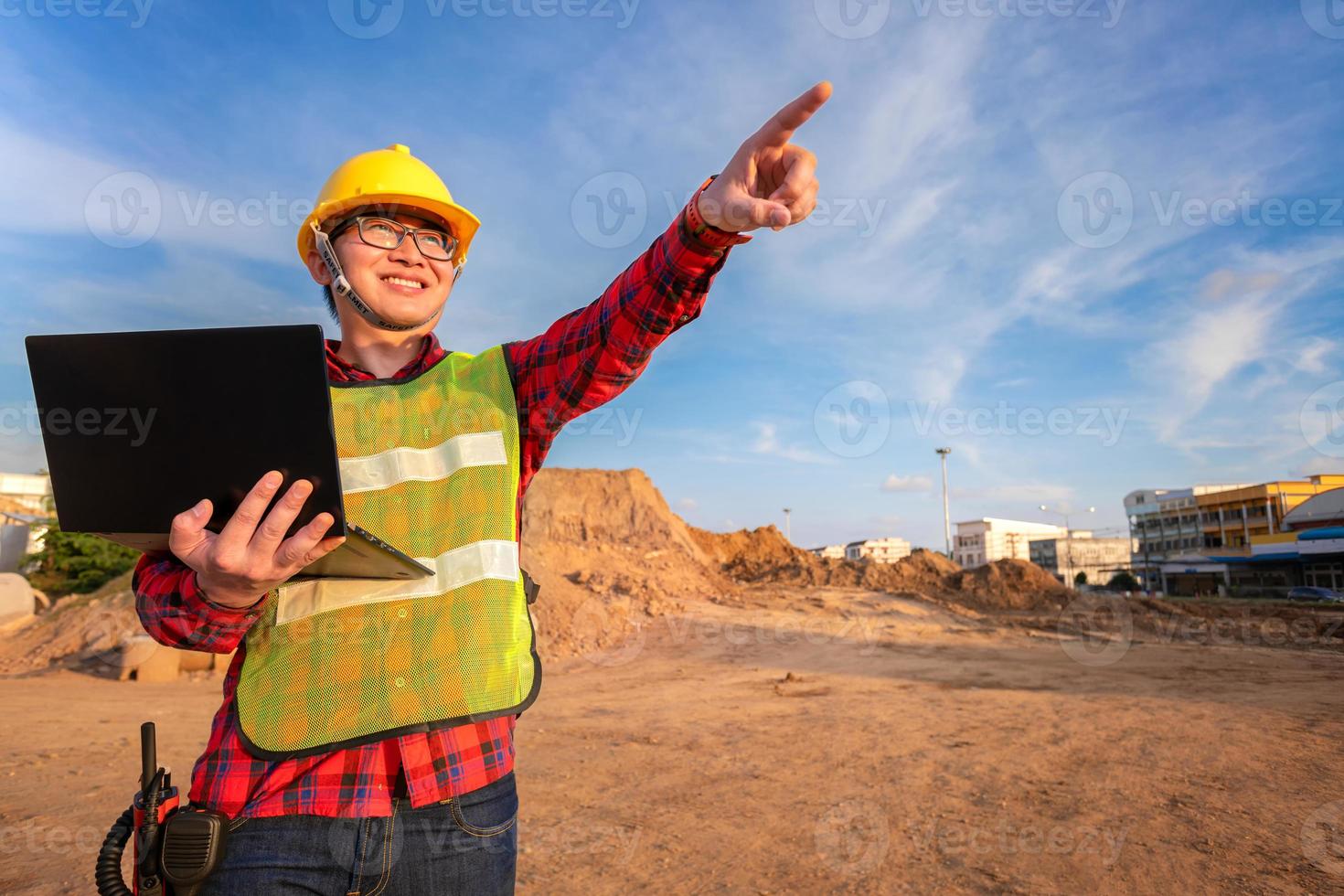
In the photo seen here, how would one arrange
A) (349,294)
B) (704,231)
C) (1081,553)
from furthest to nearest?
(1081,553), (349,294), (704,231)

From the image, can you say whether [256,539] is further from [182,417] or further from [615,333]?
[615,333]

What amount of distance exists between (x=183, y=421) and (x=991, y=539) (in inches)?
3530

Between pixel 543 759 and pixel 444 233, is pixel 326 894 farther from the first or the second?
pixel 543 759

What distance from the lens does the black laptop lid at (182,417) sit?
1.13 meters

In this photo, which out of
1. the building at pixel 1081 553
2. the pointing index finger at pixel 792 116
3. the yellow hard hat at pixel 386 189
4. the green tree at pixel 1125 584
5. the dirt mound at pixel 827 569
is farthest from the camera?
the building at pixel 1081 553

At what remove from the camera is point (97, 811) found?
5.29m

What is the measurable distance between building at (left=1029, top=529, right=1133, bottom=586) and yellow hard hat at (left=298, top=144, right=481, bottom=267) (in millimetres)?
68520

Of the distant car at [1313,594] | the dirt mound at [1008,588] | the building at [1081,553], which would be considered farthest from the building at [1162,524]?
the dirt mound at [1008,588]

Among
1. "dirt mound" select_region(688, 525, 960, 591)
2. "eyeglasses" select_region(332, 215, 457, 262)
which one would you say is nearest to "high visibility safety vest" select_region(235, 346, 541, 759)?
"eyeglasses" select_region(332, 215, 457, 262)

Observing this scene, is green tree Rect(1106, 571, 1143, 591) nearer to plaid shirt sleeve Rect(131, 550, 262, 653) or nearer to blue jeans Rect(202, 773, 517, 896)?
blue jeans Rect(202, 773, 517, 896)

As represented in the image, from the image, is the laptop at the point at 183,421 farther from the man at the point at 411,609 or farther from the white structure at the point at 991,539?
the white structure at the point at 991,539

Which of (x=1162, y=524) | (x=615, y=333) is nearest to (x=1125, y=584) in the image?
(x=1162, y=524)

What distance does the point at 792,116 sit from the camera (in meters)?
1.32

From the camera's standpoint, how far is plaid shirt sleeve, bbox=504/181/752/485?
1533mm
